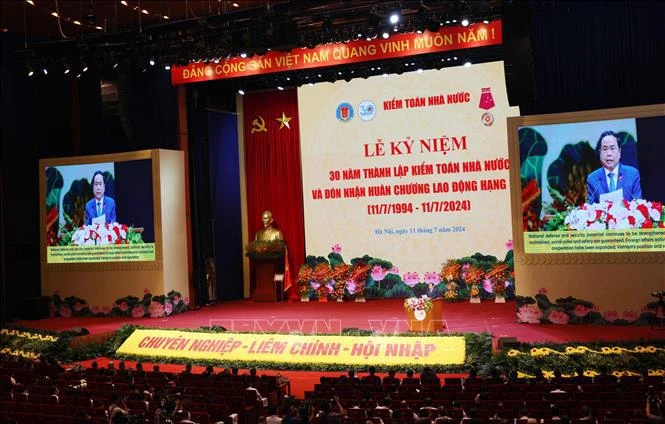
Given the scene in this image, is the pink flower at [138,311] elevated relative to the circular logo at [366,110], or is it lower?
lower

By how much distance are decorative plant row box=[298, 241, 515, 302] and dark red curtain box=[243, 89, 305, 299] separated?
0.72m

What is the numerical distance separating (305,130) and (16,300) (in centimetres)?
722

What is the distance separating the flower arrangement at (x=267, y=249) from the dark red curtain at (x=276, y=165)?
0.41 meters

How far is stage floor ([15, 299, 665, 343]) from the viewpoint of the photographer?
11.5 meters

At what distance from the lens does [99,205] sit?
16.1 metres

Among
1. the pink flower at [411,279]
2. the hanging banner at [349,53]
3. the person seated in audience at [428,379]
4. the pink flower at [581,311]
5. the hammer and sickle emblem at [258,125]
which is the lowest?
the person seated in audience at [428,379]

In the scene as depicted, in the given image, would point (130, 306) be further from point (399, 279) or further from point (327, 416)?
point (327, 416)

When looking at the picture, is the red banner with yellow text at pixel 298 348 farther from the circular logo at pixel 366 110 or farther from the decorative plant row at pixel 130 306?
the circular logo at pixel 366 110

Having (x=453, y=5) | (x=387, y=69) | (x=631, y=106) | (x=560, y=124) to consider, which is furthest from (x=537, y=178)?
(x=387, y=69)

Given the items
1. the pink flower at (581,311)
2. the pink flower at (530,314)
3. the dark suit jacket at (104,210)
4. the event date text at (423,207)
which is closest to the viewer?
the pink flower at (581,311)

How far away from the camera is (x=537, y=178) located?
1255 centimetres

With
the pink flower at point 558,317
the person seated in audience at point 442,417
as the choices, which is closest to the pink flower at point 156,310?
the pink flower at point 558,317

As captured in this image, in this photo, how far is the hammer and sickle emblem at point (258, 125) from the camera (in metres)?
17.9

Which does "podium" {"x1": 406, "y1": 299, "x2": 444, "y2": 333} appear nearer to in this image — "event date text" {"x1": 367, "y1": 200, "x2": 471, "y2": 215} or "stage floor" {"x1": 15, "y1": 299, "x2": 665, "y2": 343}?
"stage floor" {"x1": 15, "y1": 299, "x2": 665, "y2": 343}
